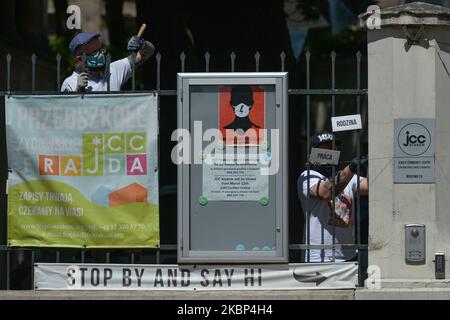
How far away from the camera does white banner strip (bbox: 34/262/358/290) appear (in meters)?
7.67

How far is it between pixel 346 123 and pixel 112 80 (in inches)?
72.2

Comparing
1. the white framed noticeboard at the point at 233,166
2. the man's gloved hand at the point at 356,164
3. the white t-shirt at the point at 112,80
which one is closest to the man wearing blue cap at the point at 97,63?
the white t-shirt at the point at 112,80

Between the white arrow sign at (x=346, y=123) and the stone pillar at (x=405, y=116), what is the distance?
0.11 metres

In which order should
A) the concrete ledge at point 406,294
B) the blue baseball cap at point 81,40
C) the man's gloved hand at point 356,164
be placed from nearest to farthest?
1. the concrete ledge at point 406,294
2. the man's gloved hand at point 356,164
3. the blue baseball cap at point 81,40

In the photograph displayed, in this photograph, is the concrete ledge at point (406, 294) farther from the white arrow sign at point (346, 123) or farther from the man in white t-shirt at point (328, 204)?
the white arrow sign at point (346, 123)

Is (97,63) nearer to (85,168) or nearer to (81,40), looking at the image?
(81,40)

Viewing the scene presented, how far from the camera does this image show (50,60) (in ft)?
44.2

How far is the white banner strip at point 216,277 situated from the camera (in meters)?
7.67

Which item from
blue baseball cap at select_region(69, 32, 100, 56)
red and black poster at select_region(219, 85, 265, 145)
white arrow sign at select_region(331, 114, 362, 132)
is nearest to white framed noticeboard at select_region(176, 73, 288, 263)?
red and black poster at select_region(219, 85, 265, 145)

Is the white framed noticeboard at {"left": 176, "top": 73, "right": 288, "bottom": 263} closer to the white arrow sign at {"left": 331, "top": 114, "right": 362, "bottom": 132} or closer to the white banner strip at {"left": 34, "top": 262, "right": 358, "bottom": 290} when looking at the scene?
the white banner strip at {"left": 34, "top": 262, "right": 358, "bottom": 290}

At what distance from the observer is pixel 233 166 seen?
7.63 meters

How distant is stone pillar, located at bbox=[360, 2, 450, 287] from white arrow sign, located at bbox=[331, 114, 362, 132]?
11 cm

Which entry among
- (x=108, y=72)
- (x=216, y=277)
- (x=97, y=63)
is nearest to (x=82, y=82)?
(x=108, y=72)

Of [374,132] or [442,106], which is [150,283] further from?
[442,106]
